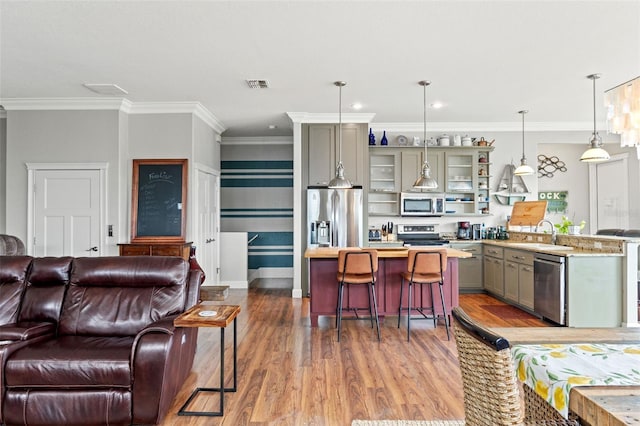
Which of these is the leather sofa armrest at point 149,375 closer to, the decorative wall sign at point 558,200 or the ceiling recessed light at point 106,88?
the ceiling recessed light at point 106,88

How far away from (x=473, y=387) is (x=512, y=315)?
167 inches

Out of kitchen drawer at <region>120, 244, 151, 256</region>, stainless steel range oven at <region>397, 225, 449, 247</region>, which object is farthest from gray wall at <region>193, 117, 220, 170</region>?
stainless steel range oven at <region>397, 225, 449, 247</region>

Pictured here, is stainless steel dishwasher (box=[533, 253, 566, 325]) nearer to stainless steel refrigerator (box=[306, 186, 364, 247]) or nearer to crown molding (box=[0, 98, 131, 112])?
stainless steel refrigerator (box=[306, 186, 364, 247])

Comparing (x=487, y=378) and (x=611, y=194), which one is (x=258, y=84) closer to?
(x=487, y=378)

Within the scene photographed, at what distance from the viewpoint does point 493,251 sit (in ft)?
20.1

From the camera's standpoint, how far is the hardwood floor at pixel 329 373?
2.60 meters

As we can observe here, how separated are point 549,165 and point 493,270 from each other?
3.46 meters

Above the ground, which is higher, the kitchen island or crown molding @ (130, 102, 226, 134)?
crown molding @ (130, 102, 226, 134)

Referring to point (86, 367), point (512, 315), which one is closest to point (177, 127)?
point (86, 367)

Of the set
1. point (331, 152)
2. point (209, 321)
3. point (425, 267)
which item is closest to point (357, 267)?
point (425, 267)

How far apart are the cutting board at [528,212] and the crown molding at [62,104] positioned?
6.12 meters

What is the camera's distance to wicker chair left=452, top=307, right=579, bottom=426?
121 cm

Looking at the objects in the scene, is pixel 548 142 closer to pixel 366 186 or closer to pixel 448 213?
pixel 448 213

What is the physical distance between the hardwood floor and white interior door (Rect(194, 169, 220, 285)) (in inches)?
65.9
